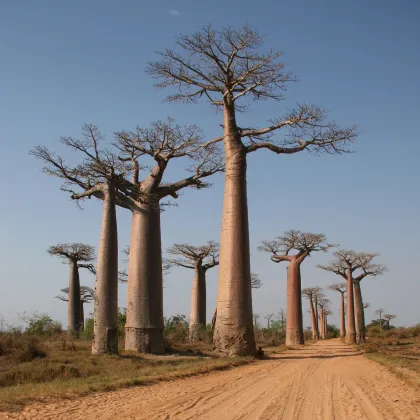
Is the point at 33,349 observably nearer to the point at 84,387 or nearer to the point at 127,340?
the point at 127,340

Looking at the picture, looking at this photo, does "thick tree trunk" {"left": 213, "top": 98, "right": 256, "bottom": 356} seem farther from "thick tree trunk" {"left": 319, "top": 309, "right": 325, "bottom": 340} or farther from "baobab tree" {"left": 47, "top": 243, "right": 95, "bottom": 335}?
"thick tree trunk" {"left": 319, "top": 309, "right": 325, "bottom": 340}

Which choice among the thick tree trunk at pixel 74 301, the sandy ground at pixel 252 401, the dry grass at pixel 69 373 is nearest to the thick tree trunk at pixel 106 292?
the dry grass at pixel 69 373

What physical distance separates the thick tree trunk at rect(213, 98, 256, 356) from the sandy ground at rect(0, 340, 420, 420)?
3503 millimetres

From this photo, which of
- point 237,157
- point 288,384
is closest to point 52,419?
point 288,384

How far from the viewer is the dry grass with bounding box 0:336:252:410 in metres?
5.15

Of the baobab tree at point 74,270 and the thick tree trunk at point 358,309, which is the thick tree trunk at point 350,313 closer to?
the thick tree trunk at point 358,309

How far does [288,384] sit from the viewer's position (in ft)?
19.7

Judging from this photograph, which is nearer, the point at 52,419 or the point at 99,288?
the point at 52,419

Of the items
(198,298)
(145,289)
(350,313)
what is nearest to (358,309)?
(350,313)

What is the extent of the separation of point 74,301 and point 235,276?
1593 centimetres

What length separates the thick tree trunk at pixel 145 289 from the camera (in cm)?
1263

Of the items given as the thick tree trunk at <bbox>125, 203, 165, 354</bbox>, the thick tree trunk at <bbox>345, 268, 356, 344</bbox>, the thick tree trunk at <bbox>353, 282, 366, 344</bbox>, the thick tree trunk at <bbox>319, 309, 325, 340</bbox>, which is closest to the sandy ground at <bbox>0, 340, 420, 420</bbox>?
the thick tree trunk at <bbox>125, 203, 165, 354</bbox>

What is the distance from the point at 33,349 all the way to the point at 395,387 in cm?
721

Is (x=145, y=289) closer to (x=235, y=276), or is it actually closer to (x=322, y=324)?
(x=235, y=276)
